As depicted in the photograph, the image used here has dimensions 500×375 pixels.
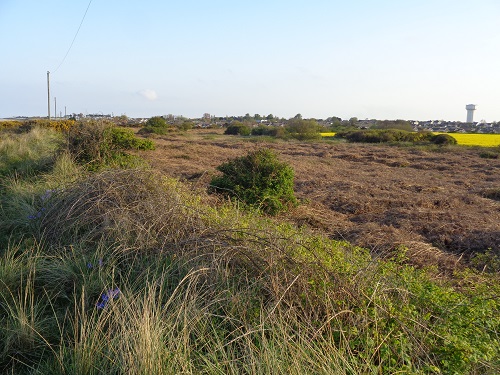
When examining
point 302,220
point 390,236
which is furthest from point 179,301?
point 302,220

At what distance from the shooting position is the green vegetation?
103 inches

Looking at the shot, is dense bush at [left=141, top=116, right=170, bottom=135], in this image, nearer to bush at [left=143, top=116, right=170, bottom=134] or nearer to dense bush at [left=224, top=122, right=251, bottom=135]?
bush at [left=143, top=116, right=170, bottom=134]

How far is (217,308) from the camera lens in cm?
314

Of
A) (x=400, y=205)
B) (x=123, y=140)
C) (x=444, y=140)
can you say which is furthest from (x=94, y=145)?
(x=444, y=140)

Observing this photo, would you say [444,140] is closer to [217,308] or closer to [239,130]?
[239,130]

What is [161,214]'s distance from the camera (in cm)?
473

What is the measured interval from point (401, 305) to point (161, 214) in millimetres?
2495

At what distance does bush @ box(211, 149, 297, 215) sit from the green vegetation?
373 centimetres

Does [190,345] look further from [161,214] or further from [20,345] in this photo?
[161,214]

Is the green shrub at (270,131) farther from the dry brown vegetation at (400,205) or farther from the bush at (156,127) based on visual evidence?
the dry brown vegetation at (400,205)

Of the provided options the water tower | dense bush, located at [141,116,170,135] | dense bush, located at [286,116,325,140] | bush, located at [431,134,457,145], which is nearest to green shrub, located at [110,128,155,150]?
dense bush, located at [141,116,170,135]

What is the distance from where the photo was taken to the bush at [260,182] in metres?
8.82

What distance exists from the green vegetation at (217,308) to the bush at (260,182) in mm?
3734

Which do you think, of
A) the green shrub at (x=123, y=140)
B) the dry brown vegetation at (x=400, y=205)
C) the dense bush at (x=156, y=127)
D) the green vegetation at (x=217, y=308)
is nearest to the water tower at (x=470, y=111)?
the dense bush at (x=156, y=127)
